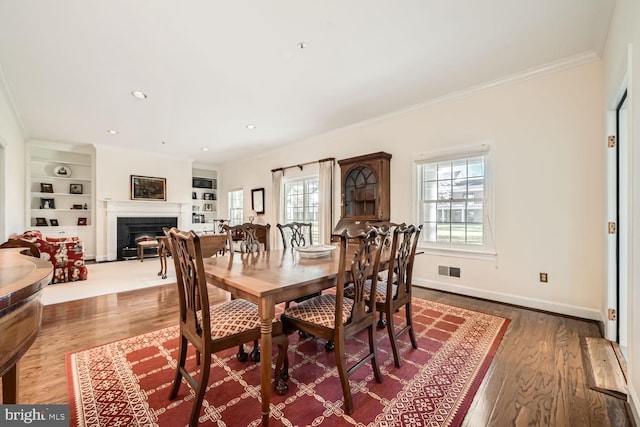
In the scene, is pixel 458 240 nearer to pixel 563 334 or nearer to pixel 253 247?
pixel 563 334

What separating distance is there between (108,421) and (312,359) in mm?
1247

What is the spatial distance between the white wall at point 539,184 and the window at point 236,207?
551cm

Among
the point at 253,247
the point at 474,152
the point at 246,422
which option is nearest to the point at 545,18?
the point at 474,152

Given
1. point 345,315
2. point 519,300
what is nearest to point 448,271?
point 519,300

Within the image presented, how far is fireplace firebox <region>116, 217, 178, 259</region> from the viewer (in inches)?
269

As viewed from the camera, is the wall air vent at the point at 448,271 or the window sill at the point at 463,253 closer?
the window sill at the point at 463,253

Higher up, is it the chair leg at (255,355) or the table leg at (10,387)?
the table leg at (10,387)

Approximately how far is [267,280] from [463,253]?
10.2ft

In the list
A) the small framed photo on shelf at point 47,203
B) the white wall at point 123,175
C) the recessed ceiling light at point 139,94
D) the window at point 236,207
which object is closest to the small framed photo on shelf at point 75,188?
the small framed photo on shelf at point 47,203

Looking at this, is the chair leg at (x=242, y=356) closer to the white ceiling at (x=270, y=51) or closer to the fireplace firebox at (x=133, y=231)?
the white ceiling at (x=270, y=51)

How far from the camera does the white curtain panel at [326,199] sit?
5.42 m

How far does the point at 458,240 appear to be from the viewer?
388 centimetres

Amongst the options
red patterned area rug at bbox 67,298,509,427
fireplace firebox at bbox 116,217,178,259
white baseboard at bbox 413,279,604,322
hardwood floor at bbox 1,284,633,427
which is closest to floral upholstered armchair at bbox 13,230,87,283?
hardwood floor at bbox 1,284,633,427

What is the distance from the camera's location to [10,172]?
442cm
